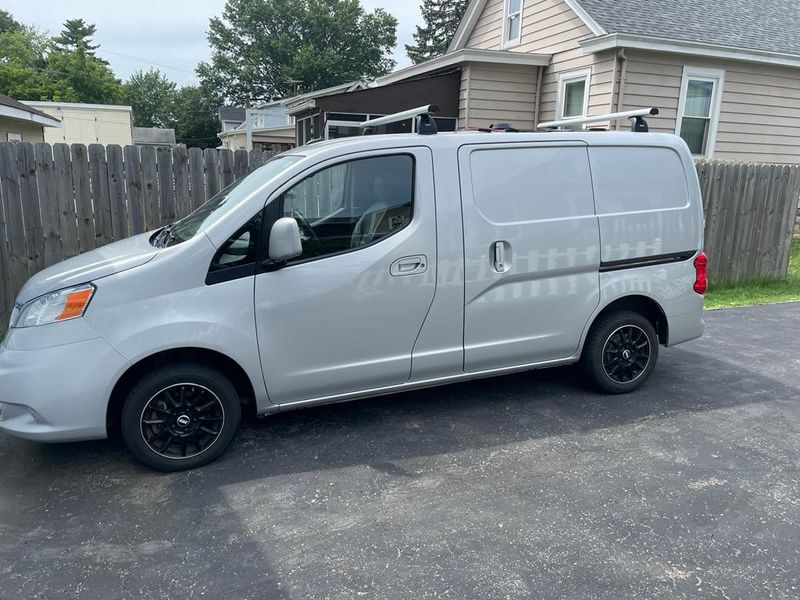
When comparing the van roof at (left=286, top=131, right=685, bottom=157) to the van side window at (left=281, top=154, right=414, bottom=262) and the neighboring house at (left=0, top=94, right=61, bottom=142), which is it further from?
the neighboring house at (left=0, top=94, right=61, bottom=142)

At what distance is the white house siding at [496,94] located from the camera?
41.2 ft

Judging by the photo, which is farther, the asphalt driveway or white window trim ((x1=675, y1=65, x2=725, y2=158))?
white window trim ((x1=675, y1=65, x2=725, y2=158))

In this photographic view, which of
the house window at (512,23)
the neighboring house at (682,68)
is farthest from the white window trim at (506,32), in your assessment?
the neighboring house at (682,68)

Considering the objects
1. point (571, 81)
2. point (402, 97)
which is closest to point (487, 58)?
point (571, 81)

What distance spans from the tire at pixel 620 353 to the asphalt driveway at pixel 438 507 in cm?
18

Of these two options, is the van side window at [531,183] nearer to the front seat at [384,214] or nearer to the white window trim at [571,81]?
the front seat at [384,214]

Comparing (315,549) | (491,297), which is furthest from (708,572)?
(491,297)

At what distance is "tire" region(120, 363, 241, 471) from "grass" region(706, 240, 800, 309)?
6.79m

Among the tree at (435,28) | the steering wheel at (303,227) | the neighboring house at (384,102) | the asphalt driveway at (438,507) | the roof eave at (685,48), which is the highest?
the tree at (435,28)

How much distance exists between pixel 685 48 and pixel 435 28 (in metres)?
43.7

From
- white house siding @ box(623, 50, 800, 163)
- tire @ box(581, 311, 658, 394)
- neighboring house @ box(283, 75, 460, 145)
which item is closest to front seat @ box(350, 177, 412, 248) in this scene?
tire @ box(581, 311, 658, 394)

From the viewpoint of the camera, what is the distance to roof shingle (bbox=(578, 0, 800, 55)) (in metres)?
11.3

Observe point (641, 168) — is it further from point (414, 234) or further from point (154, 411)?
point (154, 411)

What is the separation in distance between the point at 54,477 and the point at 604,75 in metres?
11.1
